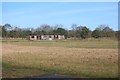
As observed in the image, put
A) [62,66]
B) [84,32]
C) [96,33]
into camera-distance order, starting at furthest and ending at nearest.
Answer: [84,32] → [96,33] → [62,66]

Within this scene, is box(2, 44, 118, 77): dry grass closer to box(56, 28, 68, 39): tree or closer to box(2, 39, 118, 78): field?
box(2, 39, 118, 78): field

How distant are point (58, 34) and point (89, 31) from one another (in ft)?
52.5

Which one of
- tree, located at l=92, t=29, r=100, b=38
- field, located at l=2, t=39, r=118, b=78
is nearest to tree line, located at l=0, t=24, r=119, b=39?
tree, located at l=92, t=29, r=100, b=38

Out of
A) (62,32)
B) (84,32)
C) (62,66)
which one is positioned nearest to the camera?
(62,66)

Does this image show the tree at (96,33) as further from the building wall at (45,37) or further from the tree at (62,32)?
the building wall at (45,37)

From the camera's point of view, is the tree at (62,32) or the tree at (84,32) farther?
the tree at (62,32)

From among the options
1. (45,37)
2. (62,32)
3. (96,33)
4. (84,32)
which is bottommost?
(45,37)

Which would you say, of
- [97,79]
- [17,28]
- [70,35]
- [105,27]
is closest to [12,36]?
[17,28]

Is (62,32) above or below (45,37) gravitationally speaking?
above

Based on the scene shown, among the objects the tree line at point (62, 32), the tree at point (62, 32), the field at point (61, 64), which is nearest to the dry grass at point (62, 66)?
the field at point (61, 64)

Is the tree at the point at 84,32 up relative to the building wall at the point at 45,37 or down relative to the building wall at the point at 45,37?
up

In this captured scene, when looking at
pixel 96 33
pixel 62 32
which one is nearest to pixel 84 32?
pixel 96 33

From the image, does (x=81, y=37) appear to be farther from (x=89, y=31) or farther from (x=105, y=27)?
(x=105, y=27)

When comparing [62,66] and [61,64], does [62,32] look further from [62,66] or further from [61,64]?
[62,66]
